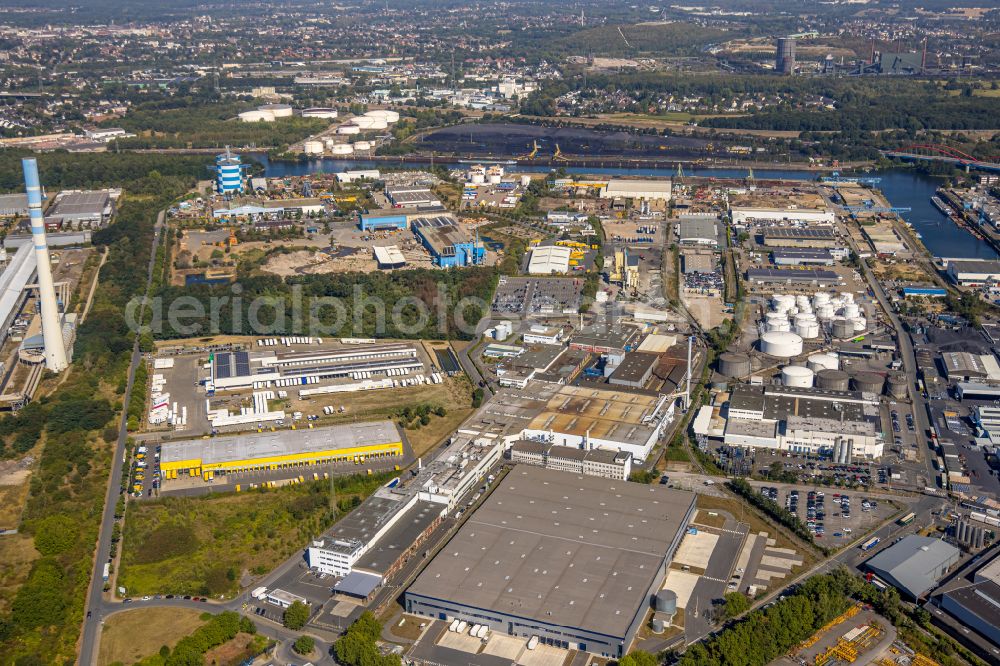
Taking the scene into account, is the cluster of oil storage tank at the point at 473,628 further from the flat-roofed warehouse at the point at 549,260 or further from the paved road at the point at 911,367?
the flat-roofed warehouse at the point at 549,260

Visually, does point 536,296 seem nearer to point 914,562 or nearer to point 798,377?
point 798,377

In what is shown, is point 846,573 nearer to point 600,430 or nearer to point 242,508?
point 600,430

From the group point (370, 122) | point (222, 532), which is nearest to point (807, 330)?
point (222, 532)

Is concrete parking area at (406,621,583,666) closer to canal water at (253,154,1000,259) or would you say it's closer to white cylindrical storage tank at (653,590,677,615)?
white cylindrical storage tank at (653,590,677,615)

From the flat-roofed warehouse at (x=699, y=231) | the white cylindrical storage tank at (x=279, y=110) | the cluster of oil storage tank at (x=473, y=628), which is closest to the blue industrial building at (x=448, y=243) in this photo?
the flat-roofed warehouse at (x=699, y=231)

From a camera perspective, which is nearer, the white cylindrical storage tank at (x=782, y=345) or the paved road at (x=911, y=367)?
the paved road at (x=911, y=367)

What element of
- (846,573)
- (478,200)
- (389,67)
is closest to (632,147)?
(478,200)
